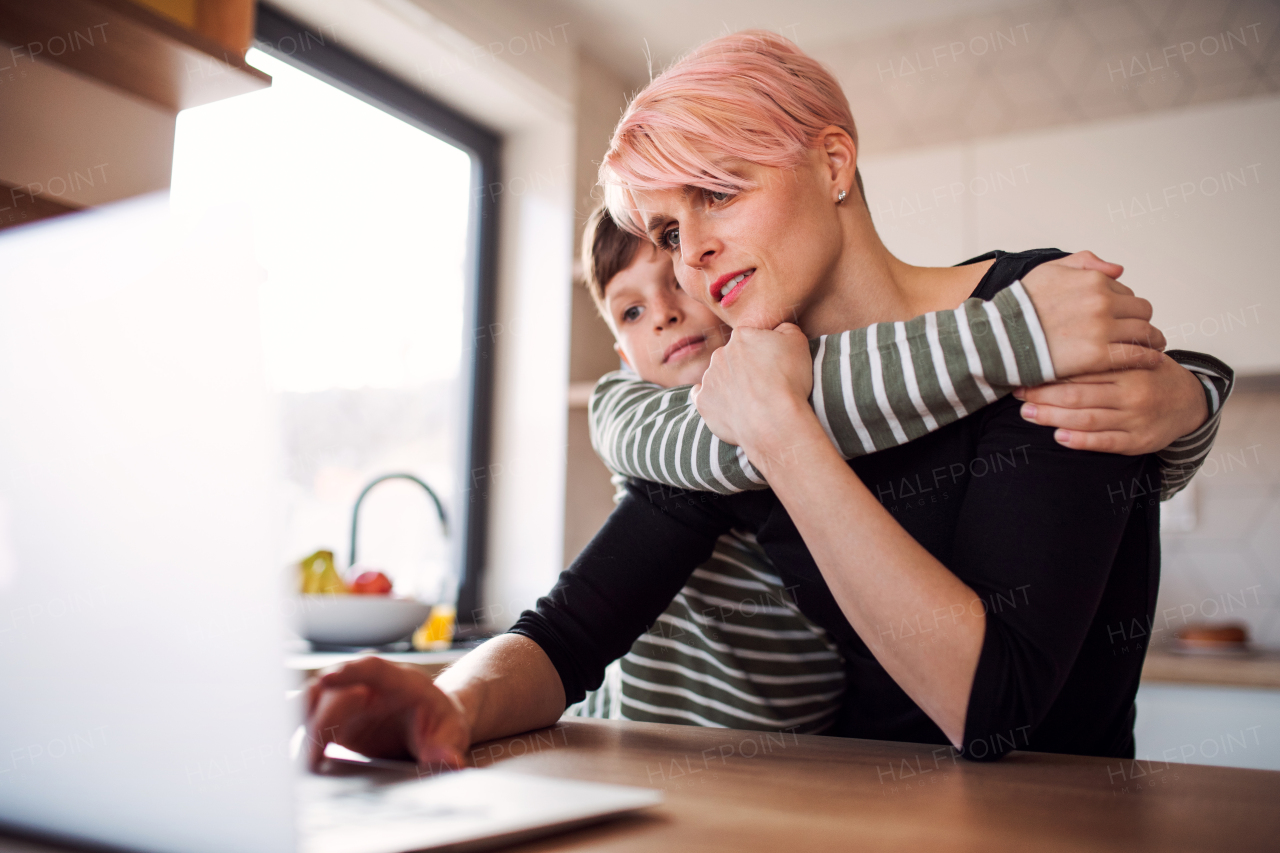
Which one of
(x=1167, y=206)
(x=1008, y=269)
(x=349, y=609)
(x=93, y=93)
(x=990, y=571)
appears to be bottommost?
(x=349, y=609)

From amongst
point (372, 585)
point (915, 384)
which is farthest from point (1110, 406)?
point (372, 585)

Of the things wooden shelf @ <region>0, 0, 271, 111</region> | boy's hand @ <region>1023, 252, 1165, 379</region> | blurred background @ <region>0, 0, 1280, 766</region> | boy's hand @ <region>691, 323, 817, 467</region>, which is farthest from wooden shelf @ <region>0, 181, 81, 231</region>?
boy's hand @ <region>1023, 252, 1165, 379</region>

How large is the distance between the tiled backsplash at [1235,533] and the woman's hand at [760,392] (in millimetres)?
2152

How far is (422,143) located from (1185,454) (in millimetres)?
2437

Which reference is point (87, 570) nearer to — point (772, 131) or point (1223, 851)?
point (1223, 851)

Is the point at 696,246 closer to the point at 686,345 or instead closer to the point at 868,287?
the point at 868,287

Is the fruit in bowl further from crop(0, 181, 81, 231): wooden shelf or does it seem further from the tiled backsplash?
the tiled backsplash

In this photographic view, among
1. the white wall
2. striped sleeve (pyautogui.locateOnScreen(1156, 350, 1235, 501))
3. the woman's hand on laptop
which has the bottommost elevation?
the woman's hand on laptop

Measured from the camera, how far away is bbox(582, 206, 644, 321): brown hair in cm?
128

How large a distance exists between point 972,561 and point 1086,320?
0.19 metres

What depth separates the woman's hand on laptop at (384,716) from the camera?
0.56 m

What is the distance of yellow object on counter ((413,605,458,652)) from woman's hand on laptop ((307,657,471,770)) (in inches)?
71.2

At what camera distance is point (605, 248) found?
130cm

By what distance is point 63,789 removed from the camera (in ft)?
1.05
